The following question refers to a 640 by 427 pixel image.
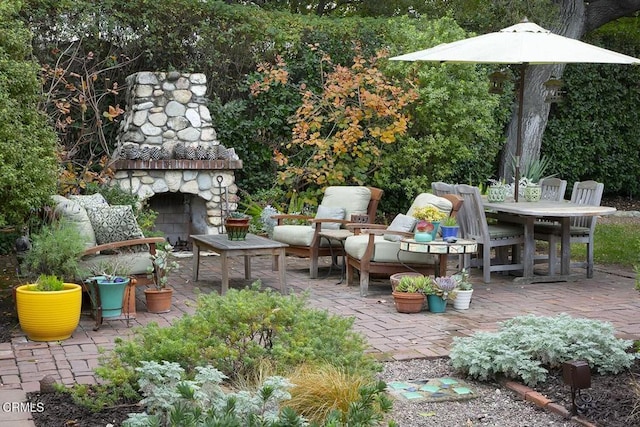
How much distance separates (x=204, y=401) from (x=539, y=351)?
2141 mm

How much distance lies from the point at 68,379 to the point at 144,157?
5.20m

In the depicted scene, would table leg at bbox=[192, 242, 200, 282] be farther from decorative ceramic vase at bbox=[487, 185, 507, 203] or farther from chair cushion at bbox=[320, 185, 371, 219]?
decorative ceramic vase at bbox=[487, 185, 507, 203]

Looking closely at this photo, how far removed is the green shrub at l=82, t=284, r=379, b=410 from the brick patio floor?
0.36 metres

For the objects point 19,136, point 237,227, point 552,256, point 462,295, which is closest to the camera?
point 19,136

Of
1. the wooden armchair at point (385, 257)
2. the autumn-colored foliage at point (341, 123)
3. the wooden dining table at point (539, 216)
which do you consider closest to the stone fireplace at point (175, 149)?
the autumn-colored foliage at point (341, 123)

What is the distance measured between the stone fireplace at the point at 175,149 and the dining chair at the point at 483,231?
3.08 meters

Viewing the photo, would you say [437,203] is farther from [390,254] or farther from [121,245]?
[121,245]

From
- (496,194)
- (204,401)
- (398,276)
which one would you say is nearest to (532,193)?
(496,194)

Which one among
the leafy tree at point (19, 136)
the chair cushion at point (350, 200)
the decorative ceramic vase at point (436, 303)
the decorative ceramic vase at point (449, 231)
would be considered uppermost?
the leafy tree at point (19, 136)

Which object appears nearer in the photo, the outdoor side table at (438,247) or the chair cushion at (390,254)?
the outdoor side table at (438,247)

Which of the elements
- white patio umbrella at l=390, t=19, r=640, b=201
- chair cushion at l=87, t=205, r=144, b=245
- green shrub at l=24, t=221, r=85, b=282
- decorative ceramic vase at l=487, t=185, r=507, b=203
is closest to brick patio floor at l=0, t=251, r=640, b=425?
green shrub at l=24, t=221, r=85, b=282

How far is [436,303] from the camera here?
6.93 meters

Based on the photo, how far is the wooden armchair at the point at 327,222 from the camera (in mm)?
8539

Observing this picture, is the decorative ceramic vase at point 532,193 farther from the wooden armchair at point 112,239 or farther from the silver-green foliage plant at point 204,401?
the silver-green foliage plant at point 204,401
